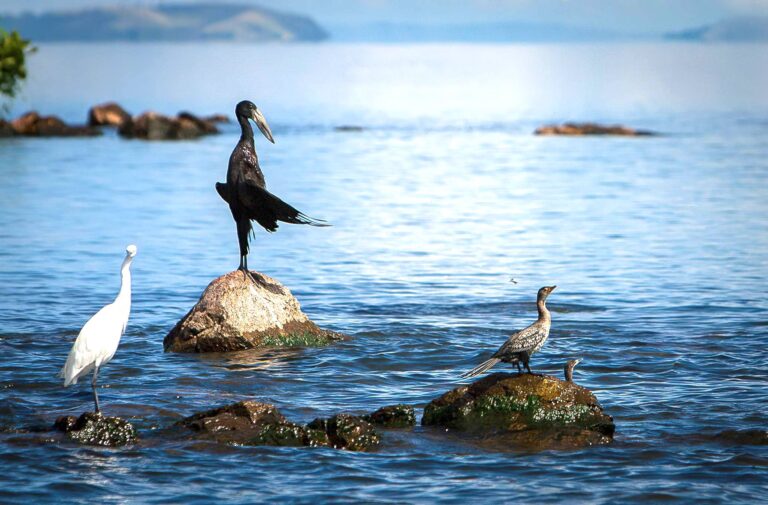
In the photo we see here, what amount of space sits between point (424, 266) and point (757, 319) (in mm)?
7280

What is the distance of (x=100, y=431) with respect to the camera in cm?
1127

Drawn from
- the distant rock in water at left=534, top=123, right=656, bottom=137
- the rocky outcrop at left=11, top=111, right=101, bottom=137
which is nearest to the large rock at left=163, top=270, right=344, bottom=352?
the rocky outcrop at left=11, top=111, right=101, bottom=137

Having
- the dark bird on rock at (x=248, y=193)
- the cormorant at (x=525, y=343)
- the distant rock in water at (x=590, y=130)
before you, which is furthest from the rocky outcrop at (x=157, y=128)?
the cormorant at (x=525, y=343)

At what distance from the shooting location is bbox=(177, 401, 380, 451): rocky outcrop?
11.2 meters

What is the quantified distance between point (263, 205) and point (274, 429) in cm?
451

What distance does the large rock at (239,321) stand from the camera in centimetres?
1516

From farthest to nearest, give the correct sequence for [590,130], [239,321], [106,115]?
1. [106,115]
2. [590,130]
3. [239,321]

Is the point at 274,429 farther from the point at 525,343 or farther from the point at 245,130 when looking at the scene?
the point at 245,130

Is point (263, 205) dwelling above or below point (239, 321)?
above

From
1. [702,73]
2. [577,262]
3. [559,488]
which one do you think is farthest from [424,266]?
[702,73]

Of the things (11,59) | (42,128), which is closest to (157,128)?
(42,128)

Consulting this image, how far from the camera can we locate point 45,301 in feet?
62.8

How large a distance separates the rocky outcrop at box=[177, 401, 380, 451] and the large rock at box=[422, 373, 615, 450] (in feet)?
3.29

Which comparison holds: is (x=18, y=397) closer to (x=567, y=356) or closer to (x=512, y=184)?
(x=567, y=356)
